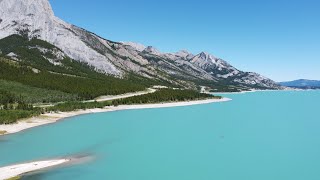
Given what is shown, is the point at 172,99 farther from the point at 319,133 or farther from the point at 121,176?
the point at 121,176

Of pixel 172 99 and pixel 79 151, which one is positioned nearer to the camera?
pixel 79 151

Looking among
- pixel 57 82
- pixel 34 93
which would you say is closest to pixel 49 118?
pixel 34 93

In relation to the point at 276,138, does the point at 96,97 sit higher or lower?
higher


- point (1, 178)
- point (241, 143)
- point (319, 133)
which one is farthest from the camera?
point (319, 133)

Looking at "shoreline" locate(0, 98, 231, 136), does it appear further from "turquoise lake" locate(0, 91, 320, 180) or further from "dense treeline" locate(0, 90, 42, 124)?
"turquoise lake" locate(0, 91, 320, 180)

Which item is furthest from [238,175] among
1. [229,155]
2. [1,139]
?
[1,139]

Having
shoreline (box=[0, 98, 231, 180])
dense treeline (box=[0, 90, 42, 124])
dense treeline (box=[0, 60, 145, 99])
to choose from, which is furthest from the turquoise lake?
dense treeline (box=[0, 60, 145, 99])

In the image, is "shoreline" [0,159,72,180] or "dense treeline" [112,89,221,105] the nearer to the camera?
"shoreline" [0,159,72,180]

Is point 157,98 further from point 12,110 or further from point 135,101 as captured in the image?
point 12,110
